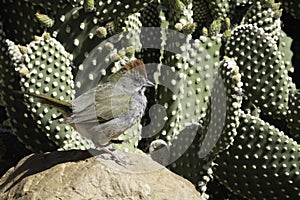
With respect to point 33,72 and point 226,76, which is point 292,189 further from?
point 33,72

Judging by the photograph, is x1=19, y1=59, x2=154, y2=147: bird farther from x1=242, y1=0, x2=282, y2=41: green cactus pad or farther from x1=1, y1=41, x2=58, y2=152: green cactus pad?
x1=242, y1=0, x2=282, y2=41: green cactus pad

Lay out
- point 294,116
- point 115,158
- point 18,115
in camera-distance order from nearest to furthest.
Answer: point 115,158 → point 18,115 → point 294,116

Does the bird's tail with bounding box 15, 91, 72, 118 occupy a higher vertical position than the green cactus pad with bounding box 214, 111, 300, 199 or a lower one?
higher

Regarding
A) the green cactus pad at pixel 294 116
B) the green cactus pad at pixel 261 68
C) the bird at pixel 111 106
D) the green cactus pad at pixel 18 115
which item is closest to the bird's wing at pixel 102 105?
the bird at pixel 111 106

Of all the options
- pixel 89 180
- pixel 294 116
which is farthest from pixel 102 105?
pixel 294 116

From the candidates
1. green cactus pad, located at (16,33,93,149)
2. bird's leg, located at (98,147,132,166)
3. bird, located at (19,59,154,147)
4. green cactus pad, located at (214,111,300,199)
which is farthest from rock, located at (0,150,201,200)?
green cactus pad, located at (214,111,300,199)

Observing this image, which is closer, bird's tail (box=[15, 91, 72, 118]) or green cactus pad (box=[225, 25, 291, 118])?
bird's tail (box=[15, 91, 72, 118])

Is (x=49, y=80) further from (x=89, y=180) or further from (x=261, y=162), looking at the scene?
(x=261, y=162)
